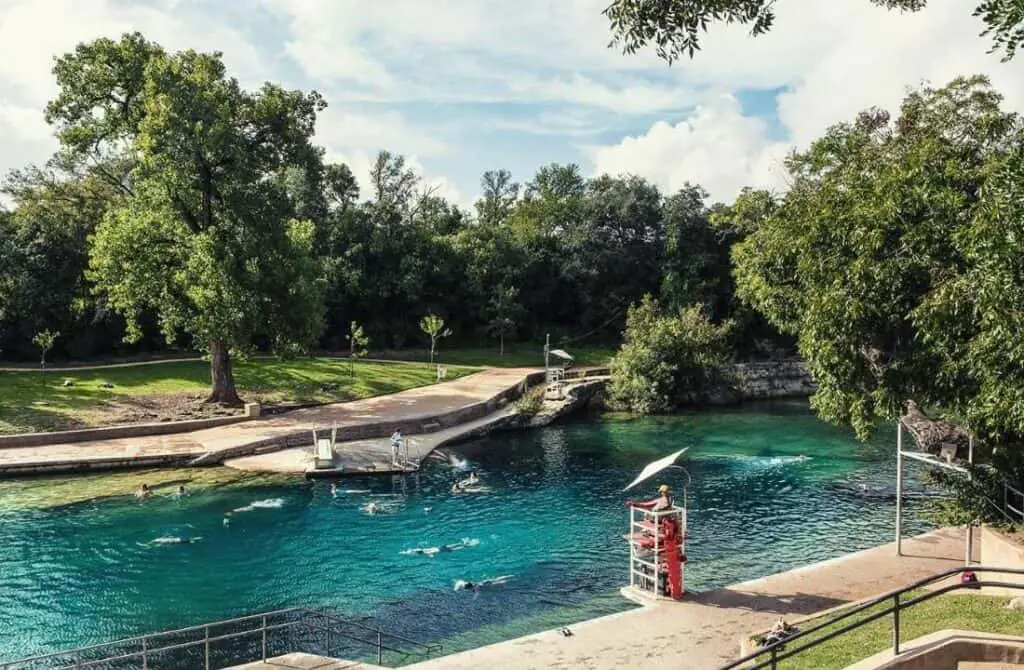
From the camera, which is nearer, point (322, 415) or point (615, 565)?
point (615, 565)

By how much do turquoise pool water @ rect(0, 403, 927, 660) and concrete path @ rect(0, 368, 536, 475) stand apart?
2826 millimetres

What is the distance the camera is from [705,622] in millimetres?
14930

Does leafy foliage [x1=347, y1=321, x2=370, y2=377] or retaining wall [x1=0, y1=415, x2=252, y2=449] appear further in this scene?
leafy foliage [x1=347, y1=321, x2=370, y2=377]

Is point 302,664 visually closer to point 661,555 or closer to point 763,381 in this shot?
point 661,555

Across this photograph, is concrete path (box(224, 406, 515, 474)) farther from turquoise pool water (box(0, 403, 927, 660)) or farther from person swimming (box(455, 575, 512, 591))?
person swimming (box(455, 575, 512, 591))

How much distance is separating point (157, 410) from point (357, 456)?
1121 centimetres

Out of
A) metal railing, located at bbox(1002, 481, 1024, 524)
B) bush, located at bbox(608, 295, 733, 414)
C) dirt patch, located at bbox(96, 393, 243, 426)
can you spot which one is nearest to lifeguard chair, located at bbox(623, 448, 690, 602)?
metal railing, located at bbox(1002, 481, 1024, 524)

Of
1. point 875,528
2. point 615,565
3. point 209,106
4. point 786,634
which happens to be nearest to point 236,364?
point 209,106

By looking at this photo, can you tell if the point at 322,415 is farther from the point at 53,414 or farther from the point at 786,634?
the point at 786,634

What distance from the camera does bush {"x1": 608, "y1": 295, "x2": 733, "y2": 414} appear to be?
4572cm

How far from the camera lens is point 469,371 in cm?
5219

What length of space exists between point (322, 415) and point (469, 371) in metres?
15.7

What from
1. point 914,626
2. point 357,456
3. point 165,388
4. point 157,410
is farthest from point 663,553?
point 165,388

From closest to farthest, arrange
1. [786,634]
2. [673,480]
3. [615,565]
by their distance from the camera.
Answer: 1. [786,634]
2. [615,565]
3. [673,480]
